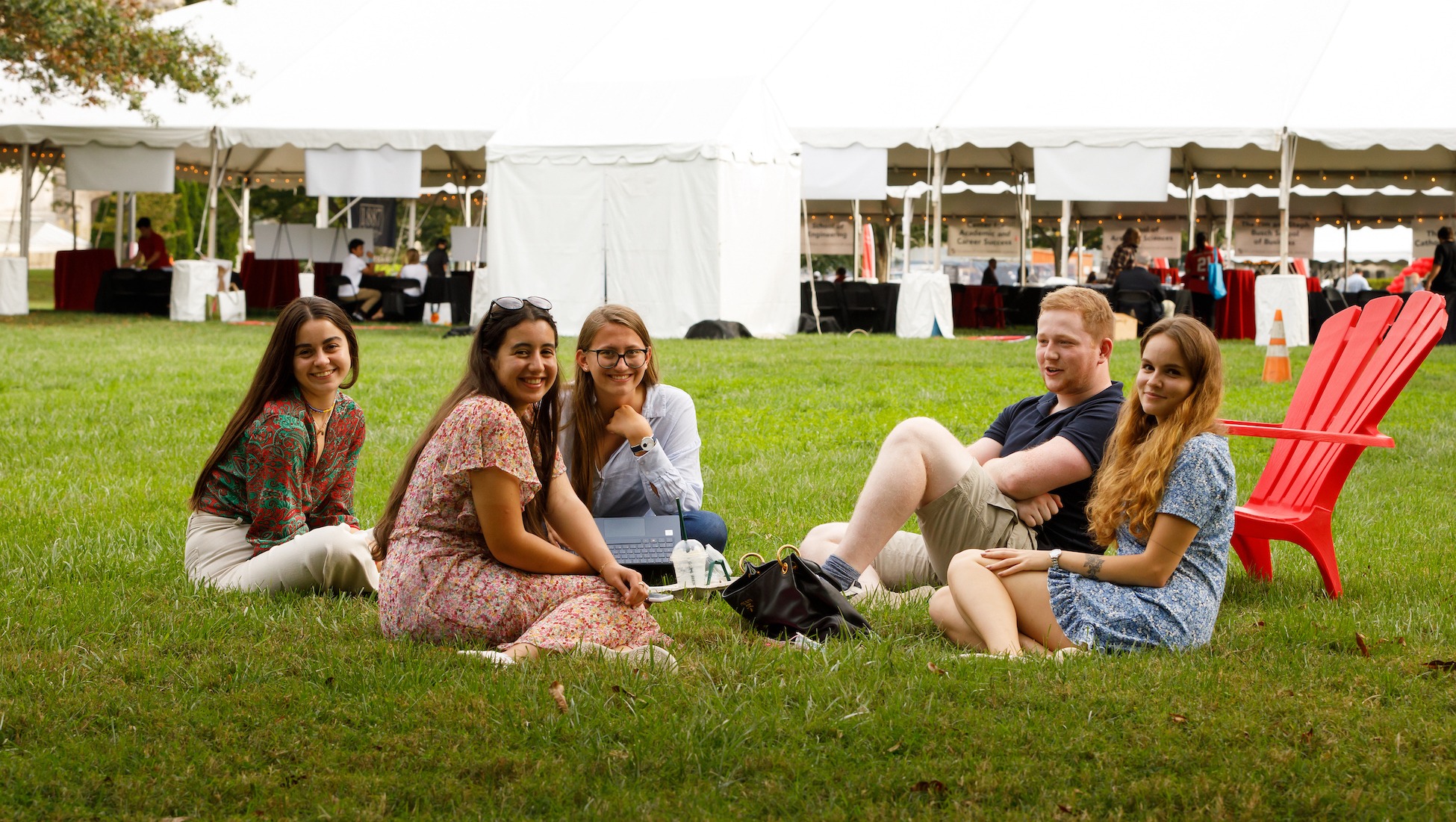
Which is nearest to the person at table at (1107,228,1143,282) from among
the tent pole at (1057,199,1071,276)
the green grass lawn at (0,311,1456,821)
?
the tent pole at (1057,199,1071,276)

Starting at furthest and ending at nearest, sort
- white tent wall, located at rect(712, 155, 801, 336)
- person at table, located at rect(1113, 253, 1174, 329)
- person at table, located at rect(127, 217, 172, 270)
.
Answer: person at table, located at rect(127, 217, 172, 270) < person at table, located at rect(1113, 253, 1174, 329) < white tent wall, located at rect(712, 155, 801, 336)

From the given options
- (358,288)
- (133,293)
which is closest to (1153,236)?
(358,288)

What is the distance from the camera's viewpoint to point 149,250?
23.9 metres

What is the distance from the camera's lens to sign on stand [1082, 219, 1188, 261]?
1209 inches

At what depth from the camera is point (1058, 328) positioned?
179 inches

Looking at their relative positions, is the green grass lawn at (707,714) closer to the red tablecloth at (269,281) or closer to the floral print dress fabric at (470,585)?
→ the floral print dress fabric at (470,585)

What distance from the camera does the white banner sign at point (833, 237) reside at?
24797 millimetres

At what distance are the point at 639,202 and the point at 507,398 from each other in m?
14.9

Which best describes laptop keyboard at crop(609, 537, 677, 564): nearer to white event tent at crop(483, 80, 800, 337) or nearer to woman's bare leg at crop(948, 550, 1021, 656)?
woman's bare leg at crop(948, 550, 1021, 656)

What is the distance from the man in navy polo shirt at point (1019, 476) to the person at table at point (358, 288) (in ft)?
68.9

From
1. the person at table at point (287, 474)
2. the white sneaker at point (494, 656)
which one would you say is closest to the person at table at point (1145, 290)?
the person at table at point (287, 474)

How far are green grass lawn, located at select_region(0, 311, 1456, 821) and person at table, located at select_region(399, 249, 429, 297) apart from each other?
19407 mm

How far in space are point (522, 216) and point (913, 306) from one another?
18.7 ft

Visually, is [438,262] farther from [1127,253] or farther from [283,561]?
[283,561]
